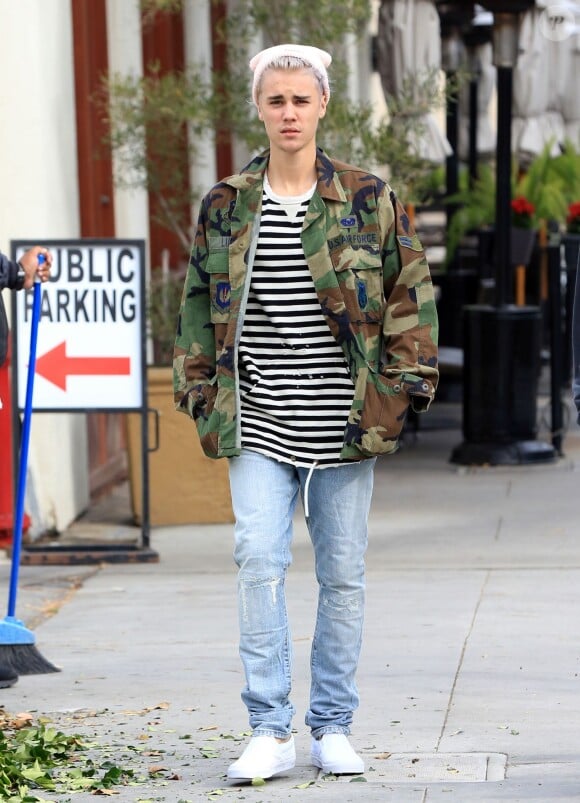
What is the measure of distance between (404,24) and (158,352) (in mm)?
7459

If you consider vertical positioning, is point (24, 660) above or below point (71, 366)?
below

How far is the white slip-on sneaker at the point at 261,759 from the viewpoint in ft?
15.6

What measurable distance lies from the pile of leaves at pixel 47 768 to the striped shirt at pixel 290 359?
988mm

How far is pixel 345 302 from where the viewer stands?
4660 mm

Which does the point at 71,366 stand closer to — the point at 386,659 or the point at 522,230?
the point at 386,659

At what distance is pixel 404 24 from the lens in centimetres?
1744

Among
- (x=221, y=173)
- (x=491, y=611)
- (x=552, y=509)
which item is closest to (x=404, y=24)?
(x=221, y=173)

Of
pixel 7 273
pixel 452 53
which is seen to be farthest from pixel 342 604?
pixel 452 53

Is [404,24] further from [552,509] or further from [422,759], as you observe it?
[422,759]

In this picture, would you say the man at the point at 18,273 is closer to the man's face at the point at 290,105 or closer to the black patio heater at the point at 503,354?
the man's face at the point at 290,105

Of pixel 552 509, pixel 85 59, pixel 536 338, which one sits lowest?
pixel 552 509

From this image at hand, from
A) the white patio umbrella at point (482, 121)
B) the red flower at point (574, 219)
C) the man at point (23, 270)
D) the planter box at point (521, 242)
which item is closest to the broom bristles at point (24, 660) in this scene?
the man at point (23, 270)

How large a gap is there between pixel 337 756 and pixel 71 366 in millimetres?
4265

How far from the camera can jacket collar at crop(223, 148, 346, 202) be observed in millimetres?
4719
